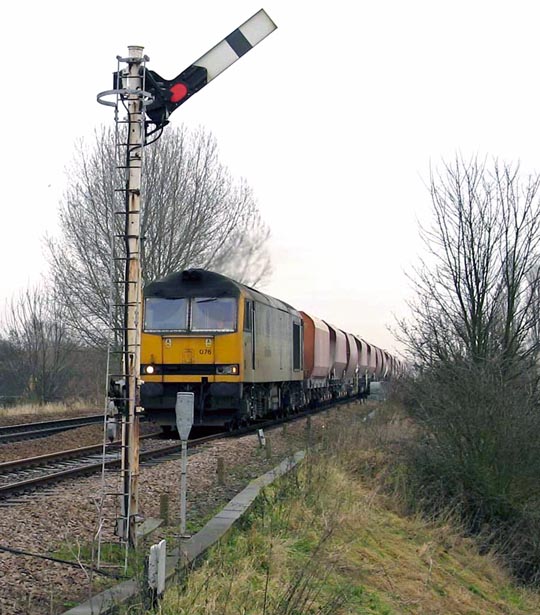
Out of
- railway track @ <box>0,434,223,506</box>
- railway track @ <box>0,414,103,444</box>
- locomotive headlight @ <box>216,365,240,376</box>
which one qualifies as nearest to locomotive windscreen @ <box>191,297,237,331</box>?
locomotive headlight @ <box>216,365,240,376</box>

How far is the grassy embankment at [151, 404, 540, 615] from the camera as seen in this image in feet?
21.1

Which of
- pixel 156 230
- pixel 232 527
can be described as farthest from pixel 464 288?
pixel 156 230

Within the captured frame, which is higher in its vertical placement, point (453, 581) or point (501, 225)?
point (501, 225)

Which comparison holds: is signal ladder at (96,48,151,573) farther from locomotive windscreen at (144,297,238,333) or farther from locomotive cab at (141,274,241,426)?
locomotive windscreen at (144,297,238,333)

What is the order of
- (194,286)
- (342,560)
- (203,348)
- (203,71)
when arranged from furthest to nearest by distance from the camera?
(194,286) → (203,348) → (342,560) → (203,71)

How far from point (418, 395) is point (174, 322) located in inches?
201

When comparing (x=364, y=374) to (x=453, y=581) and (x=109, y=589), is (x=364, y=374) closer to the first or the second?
(x=453, y=581)

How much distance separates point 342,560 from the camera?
8688 millimetres

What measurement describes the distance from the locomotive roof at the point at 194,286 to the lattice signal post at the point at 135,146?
10.1 metres

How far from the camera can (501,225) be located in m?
21.0

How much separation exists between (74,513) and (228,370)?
8.84 meters

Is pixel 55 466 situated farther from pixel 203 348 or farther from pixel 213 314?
pixel 213 314

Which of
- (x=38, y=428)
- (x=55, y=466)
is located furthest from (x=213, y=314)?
(x=38, y=428)

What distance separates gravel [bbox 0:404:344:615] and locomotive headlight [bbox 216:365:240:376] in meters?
1.46
